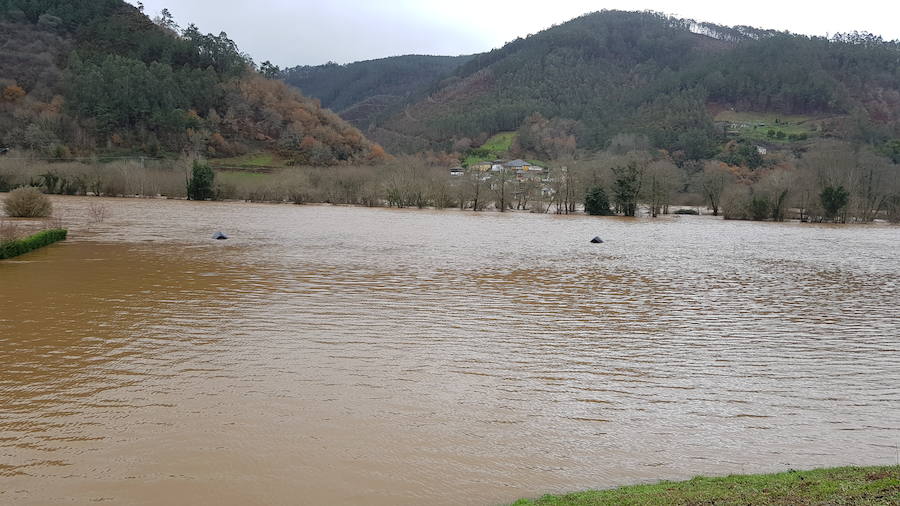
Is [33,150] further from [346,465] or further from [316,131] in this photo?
[346,465]

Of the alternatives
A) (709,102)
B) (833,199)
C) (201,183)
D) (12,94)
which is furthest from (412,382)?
(709,102)

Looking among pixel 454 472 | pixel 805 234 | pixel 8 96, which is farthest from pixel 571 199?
pixel 8 96

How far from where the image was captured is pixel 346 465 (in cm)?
760

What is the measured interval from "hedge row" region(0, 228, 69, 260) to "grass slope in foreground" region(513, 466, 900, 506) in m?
24.6

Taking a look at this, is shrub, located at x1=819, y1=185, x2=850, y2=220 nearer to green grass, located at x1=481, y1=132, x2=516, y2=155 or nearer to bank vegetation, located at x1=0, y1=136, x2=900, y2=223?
bank vegetation, located at x1=0, y1=136, x2=900, y2=223

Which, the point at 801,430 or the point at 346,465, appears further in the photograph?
the point at 801,430

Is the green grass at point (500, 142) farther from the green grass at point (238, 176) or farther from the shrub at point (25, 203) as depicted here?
the shrub at point (25, 203)

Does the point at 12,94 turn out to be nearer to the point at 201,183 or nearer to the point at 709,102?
the point at 201,183

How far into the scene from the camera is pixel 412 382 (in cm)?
1066

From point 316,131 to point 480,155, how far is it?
4801 cm

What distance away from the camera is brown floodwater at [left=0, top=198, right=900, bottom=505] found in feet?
24.3

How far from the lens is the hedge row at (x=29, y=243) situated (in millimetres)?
23984

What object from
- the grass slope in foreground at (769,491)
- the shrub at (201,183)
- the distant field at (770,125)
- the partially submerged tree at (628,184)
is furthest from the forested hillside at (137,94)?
the grass slope in foreground at (769,491)

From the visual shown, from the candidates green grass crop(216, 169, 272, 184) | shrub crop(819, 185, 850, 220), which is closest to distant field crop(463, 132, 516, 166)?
green grass crop(216, 169, 272, 184)
